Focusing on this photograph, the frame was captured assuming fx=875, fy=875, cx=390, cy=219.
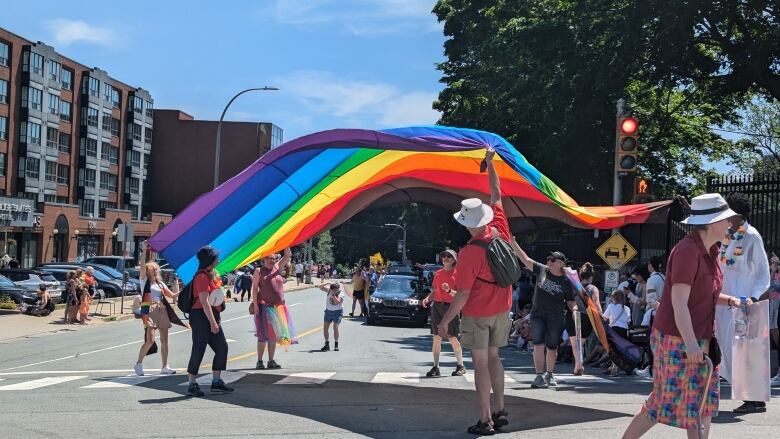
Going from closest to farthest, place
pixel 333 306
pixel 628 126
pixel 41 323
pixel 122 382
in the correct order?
pixel 122 382
pixel 628 126
pixel 333 306
pixel 41 323

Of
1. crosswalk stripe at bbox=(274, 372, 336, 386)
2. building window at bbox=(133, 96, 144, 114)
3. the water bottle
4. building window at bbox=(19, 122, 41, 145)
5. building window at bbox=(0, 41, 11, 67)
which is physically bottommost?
crosswalk stripe at bbox=(274, 372, 336, 386)

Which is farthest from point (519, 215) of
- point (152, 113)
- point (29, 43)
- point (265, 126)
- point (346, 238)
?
point (346, 238)

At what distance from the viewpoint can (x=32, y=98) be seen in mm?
67688

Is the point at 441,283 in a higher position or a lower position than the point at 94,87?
lower

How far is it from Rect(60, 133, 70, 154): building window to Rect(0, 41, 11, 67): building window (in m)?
A: 11.6

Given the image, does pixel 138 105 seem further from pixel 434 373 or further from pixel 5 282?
pixel 434 373

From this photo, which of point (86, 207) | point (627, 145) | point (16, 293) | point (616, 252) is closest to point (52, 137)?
point (86, 207)

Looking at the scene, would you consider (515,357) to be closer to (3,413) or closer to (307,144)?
(307,144)

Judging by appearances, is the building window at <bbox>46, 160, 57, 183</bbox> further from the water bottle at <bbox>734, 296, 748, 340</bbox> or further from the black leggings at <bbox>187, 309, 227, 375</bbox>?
the water bottle at <bbox>734, 296, 748, 340</bbox>

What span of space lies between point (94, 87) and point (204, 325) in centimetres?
7469

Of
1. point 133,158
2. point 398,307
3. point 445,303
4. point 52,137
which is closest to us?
point 445,303

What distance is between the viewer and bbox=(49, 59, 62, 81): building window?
232 feet

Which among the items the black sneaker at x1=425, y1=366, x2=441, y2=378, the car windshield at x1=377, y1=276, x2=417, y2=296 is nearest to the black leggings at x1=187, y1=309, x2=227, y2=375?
the black sneaker at x1=425, y1=366, x2=441, y2=378

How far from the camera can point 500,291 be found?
7805mm
